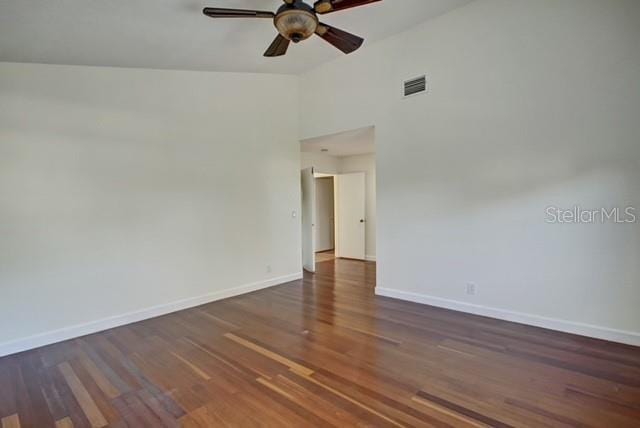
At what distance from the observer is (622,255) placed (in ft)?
9.83

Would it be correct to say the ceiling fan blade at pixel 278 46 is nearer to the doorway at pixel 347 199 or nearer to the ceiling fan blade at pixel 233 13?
the ceiling fan blade at pixel 233 13

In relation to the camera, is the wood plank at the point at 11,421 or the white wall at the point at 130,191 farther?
the white wall at the point at 130,191

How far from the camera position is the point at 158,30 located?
3.06 meters

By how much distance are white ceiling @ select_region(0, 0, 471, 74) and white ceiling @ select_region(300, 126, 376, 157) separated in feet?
4.19

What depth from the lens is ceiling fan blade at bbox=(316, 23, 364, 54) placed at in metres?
2.71

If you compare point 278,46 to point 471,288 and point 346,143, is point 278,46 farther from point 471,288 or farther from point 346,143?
point 471,288

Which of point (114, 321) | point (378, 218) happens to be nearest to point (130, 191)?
point (114, 321)

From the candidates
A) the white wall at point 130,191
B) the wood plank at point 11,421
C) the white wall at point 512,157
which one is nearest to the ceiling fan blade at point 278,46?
the white wall at point 130,191

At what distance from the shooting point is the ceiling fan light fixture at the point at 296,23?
2.42 meters

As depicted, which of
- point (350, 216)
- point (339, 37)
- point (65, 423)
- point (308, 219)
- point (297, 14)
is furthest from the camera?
point (350, 216)

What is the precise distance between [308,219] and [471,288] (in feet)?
11.3

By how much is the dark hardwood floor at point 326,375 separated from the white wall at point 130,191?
54cm

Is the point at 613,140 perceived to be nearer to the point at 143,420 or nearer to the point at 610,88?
the point at 610,88

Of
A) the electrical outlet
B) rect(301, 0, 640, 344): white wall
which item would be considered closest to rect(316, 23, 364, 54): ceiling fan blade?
rect(301, 0, 640, 344): white wall
